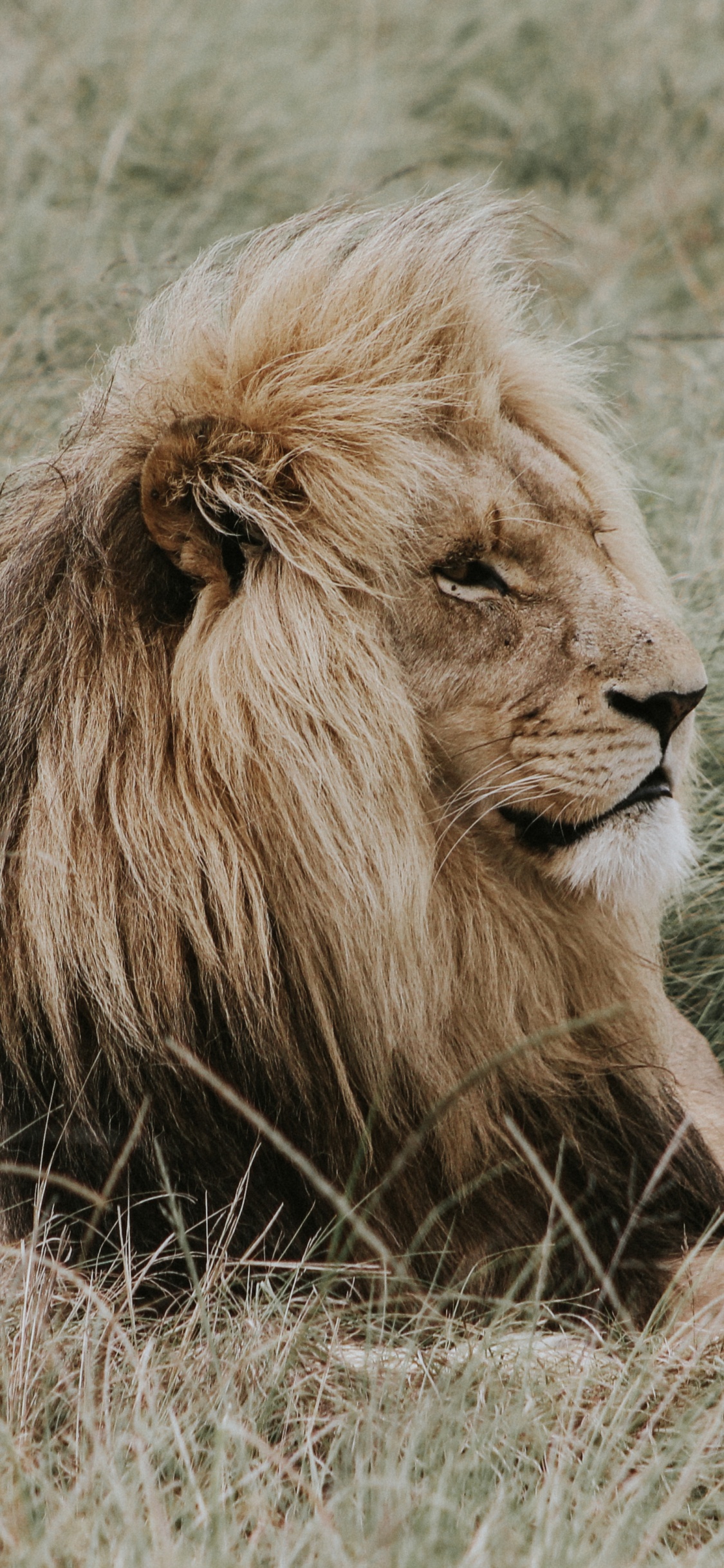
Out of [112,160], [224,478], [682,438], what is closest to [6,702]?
[224,478]

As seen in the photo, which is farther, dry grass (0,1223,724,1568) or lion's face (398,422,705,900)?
lion's face (398,422,705,900)

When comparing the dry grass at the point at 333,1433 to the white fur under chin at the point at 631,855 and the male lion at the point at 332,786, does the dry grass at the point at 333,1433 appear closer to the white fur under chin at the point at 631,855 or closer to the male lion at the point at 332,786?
the male lion at the point at 332,786

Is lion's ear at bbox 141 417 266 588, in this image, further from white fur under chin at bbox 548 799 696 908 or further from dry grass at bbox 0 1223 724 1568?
dry grass at bbox 0 1223 724 1568

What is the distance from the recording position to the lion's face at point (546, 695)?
221cm

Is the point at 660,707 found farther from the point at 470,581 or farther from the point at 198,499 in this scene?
the point at 198,499

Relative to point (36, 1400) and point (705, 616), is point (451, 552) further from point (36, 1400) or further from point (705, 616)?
point (705, 616)

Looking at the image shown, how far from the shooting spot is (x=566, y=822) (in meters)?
2.26

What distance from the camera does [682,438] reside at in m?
4.78

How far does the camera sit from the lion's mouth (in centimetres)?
224

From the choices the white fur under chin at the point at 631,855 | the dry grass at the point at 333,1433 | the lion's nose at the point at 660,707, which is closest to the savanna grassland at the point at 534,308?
the dry grass at the point at 333,1433

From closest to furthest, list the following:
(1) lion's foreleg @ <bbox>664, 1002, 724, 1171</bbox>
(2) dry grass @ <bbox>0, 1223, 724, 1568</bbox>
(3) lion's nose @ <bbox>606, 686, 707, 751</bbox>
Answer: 1. (2) dry grass @ <bbox>0, 1223, 724, 1568</bbox>
2. (3) lion's nose @ <bbox>606, 686, 707, 751</bbox>
3. (1) lion's foreleg @ <bbox>664, 1002, 724, 1171</bbox>

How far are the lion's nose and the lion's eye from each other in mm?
229

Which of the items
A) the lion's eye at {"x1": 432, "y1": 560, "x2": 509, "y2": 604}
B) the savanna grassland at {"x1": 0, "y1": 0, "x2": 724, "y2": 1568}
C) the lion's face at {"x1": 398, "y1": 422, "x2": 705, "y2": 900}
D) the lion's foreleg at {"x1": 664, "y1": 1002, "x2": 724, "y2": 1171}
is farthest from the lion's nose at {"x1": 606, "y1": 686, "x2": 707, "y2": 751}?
the savanna grassland at {"x1": 0, "y1": 0, "x2": 724, "y2": 1568}

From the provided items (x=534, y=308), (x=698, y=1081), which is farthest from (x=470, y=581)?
(x=534, y=308)
